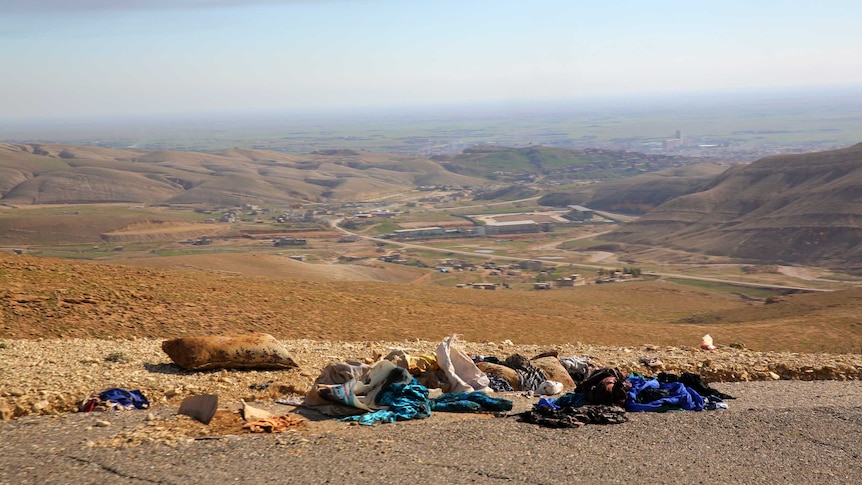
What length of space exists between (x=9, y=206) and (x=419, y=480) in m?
109

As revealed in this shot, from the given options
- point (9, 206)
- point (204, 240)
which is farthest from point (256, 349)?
point (9, 206)

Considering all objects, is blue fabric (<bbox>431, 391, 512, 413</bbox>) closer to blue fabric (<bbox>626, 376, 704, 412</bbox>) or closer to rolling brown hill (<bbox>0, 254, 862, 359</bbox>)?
blue fabric (<bbox>626, 376, 704, 412</bbox>)

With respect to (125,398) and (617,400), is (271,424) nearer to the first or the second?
(125,398)

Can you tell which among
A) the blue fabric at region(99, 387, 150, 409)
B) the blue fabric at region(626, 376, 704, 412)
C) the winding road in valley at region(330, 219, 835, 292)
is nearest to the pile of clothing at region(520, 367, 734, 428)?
the blue fabric at region(626, 376, 704, 412)

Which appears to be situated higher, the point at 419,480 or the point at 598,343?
the point at 419,480

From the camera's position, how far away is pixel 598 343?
20.1m

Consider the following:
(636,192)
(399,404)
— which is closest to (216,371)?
(399,404)

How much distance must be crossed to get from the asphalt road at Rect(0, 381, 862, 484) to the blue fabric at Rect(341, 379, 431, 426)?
8.4 inches

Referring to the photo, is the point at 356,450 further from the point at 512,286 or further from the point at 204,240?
the point at 204,240

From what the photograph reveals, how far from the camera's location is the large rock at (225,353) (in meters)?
12.2

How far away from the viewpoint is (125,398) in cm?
1058

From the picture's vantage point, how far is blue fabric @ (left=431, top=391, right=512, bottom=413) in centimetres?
1077

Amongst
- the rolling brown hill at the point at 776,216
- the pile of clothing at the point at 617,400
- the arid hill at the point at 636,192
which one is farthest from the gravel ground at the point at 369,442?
the arid hill at the point at 636,192

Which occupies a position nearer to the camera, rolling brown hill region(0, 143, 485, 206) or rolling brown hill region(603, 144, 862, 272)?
rolling brown hill region(603, 144, 862, 272)
